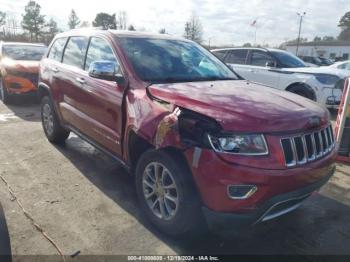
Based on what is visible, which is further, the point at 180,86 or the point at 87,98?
the point at 87,98

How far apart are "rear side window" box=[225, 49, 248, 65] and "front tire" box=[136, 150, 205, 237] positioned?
23.6 feet

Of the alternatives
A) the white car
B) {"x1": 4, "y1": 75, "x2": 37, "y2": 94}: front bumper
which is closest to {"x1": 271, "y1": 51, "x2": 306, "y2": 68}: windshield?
the white car

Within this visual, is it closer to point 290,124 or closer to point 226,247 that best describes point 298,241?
point 226,247

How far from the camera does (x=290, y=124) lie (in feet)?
8.84

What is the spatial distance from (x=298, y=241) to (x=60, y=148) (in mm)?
3900

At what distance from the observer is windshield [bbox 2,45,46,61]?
31.1 ft

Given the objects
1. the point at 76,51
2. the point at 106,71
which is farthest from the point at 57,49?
the point at 106,71

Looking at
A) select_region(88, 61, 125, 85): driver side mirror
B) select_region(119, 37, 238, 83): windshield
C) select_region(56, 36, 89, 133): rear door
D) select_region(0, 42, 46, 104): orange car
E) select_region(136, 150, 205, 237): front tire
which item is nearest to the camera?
select_region(136, 150, 205, 237): front tire

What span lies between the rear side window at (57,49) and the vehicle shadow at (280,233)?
221 centimetres

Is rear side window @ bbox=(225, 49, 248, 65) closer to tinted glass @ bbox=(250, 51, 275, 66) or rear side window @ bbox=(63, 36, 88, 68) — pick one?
tinted glass @ bbox=(250, 51, 275, 66)

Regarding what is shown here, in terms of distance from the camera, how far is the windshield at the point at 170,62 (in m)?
3.63

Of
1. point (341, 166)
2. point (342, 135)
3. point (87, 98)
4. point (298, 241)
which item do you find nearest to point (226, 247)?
point (298, 241)

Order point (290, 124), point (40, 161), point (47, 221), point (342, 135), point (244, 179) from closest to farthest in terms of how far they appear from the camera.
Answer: point (244, 179), point (290, 124), point (47, 221), point (40, 161), point (342, 135)

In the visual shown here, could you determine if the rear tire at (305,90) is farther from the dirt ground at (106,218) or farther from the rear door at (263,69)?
the dirt ground at (106,218)
